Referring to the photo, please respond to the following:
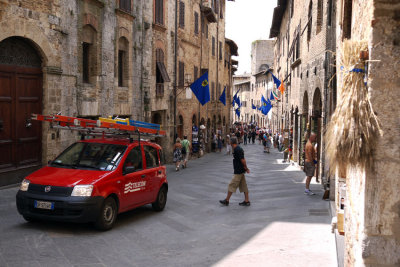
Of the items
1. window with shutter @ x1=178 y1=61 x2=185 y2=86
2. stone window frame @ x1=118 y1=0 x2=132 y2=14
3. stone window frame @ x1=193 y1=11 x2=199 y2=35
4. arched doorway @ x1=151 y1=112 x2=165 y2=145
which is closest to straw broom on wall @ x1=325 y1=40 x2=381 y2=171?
stone window frame @ x1=118 y1=0 x2=132 y2=14

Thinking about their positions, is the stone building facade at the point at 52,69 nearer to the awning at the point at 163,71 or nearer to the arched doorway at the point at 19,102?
the arched doorway at the point at 19,102

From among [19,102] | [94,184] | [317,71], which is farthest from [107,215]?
[317,71]

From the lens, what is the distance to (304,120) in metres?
19.1

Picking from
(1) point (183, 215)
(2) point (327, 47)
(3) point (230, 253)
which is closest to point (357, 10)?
(3) point (230, 253)

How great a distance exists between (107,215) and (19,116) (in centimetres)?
581

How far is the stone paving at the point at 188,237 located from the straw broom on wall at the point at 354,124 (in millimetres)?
3119

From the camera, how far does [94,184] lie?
7.95 meters

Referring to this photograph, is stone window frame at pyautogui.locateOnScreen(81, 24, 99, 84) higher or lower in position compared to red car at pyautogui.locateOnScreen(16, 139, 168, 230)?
higher

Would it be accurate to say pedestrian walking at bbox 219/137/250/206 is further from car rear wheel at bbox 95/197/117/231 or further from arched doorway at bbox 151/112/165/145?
arched doorway at bbox 151/112/165/145

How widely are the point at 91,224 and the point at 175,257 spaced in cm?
235

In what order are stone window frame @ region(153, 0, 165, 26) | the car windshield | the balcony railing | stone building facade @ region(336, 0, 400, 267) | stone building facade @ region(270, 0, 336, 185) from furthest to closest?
the balcony railing
stone window frame @ region(153, 0, 165, 26)
stone building facade @ region(270, 0, 336, 185)
the car windshield
stone building facade @ region(336, 0, 400, 267)

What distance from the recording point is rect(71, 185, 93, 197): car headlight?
780cm

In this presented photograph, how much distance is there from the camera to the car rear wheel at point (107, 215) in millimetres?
8109

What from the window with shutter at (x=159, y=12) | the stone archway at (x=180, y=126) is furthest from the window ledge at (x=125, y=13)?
the stone archway at (x=180, y=126)
